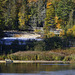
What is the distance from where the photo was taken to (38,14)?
8244cm

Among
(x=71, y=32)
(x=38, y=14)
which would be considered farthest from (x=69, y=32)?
(x=38, y=14)

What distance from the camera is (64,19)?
257 feet

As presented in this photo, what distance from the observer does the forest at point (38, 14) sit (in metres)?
76.9

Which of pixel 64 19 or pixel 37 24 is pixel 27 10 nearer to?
pixel 37 24

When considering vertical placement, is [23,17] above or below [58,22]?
above

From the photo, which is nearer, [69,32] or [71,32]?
[71,32]

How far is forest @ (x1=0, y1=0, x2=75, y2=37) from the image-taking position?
252ft

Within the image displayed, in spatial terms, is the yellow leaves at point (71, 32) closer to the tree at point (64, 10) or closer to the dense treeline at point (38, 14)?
the dense treeline at point (38, 14)

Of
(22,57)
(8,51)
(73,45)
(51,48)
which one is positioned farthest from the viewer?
(73,45)

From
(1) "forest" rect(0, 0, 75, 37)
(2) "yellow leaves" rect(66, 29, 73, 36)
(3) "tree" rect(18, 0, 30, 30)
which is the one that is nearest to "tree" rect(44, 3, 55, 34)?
(1) "forest" rect(0, 0, 75, 37)

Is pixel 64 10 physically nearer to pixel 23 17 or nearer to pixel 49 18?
pixel 49 18

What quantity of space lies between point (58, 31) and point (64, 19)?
16.2ft

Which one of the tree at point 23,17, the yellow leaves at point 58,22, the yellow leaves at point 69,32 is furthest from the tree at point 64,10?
the tree at point 23,17

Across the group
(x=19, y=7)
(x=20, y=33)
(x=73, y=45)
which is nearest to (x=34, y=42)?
(x=73, y=45)
